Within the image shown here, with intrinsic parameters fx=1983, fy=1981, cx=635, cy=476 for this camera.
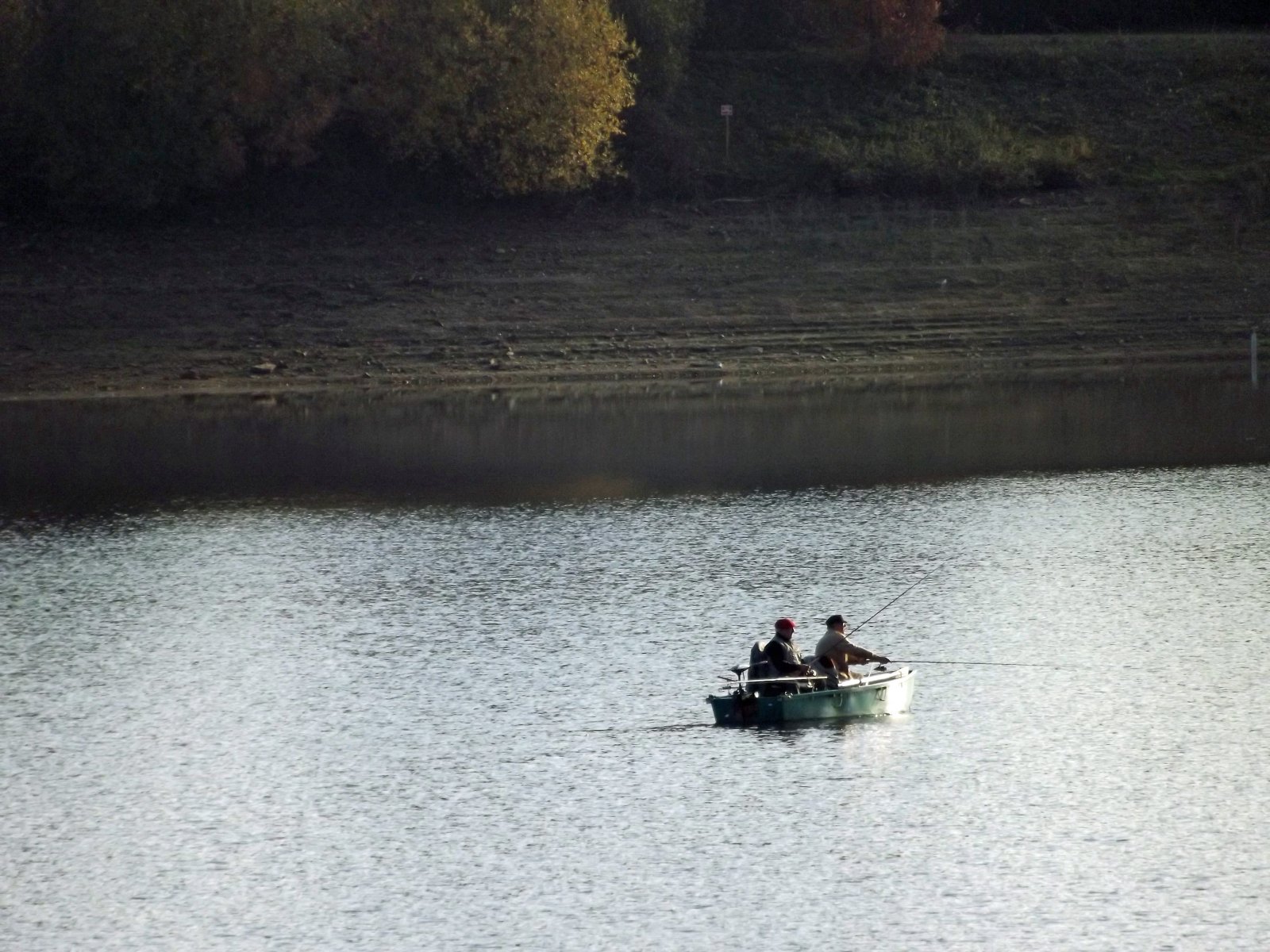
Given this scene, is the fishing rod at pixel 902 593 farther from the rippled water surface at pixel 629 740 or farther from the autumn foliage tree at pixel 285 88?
the autumn foliage tree at pixel 285 88

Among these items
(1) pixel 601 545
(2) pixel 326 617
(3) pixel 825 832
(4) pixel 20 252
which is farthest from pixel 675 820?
(4) pixel 20 252

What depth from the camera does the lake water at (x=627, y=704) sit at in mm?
17000

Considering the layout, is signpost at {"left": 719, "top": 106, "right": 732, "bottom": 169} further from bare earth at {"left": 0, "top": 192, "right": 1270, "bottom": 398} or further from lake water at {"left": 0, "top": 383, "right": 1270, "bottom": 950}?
lake water at {"left": 0, "top": 383, "right": 1270, "bottom": 950}

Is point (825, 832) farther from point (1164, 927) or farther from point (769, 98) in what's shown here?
point (769, 98)

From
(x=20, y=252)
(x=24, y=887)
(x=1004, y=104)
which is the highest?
(x=1004, y=104)

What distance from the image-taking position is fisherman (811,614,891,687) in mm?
22672

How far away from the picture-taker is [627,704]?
2317 centimetres

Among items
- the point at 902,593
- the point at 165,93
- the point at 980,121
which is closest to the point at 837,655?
the point at 902,593

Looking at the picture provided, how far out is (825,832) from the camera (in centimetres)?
1850

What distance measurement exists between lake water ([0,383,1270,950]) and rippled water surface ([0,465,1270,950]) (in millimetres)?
65

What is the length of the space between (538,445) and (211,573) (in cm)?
1236

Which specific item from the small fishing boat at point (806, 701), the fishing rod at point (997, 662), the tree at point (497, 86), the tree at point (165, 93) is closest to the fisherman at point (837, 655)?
the small fishing boat at point (806, 701)

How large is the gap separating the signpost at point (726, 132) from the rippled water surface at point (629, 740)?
97.6 ft

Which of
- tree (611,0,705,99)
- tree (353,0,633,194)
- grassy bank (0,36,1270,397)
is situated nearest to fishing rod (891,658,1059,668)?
grassy bank (0,36,1270,397)
